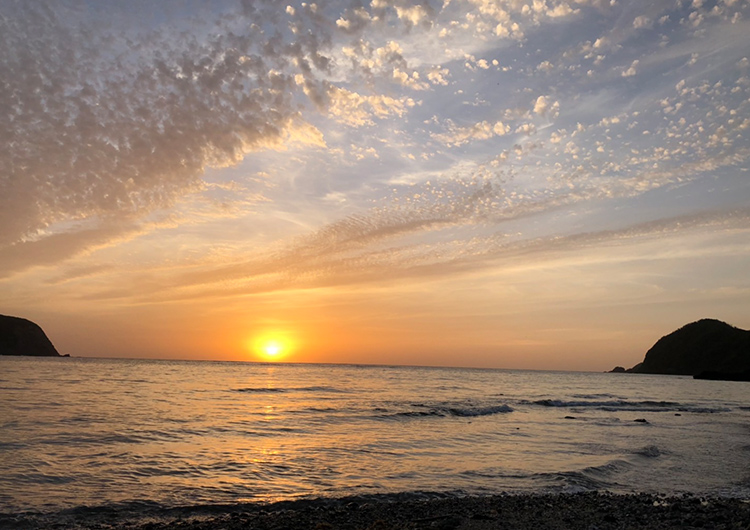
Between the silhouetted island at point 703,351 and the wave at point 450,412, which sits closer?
the wave at point 450,412

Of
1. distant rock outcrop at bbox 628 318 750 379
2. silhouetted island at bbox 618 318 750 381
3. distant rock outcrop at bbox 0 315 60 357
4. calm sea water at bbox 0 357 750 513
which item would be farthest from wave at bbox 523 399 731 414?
distant rock outcrop at bbox 0 315 60 357

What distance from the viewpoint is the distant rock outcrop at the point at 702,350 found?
481 feet

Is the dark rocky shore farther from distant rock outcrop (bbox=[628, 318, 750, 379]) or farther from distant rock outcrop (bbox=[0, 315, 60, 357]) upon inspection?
distant rock outcrop (bbox=[0, 315, 60, 357])

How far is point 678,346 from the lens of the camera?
606 ft

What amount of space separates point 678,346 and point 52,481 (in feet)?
704

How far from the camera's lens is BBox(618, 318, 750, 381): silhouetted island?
145 metres

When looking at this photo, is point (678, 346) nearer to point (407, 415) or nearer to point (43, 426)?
point (407, 415)

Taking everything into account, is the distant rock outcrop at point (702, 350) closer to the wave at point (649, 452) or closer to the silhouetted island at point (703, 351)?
the silhouetted island at point (703, 351)

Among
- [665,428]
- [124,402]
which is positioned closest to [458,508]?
[665,428]

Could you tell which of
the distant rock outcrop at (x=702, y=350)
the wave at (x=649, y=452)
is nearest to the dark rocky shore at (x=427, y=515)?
the wave at (x=649, y=452)

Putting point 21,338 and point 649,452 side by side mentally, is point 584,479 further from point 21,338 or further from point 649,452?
point 21,338

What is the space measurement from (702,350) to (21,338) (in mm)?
257501

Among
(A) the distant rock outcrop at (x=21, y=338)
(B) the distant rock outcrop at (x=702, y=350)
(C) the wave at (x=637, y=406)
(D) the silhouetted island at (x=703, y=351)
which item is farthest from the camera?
(A) the distant rock outcrop at (x=21, y=338)

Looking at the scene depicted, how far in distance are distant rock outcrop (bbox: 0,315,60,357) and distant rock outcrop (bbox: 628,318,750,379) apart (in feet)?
771
